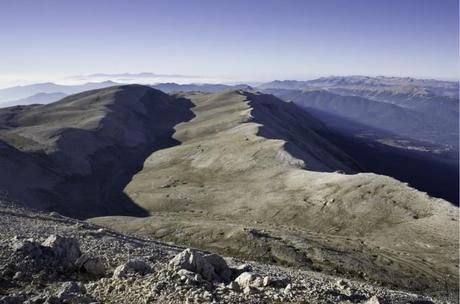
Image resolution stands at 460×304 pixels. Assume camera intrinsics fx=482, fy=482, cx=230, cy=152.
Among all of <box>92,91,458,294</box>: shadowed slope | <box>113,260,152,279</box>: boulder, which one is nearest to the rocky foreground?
<box>113,260,152,279</box>: boulder

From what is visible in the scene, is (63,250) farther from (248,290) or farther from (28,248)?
(248,290)

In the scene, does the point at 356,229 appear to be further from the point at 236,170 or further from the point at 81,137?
the point at 81,137

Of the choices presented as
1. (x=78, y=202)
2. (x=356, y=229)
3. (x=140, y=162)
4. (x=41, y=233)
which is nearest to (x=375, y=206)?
(x=356, y=229)

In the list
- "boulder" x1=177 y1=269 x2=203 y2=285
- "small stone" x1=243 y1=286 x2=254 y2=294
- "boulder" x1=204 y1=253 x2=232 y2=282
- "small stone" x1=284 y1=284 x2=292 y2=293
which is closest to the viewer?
"small stone" x1=243 y1=286 x2=254 y2=294

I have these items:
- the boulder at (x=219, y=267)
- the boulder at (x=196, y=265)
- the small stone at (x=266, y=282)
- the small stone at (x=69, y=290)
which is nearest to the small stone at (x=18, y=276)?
the small stone at (x=69, y=290)

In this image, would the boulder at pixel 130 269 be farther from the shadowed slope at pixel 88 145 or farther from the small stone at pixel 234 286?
the shadowed slope at pixel 88 145

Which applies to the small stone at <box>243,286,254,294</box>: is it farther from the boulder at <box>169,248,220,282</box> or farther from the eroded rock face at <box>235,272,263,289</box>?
the boulder at <box>169,248,220,282</box>
